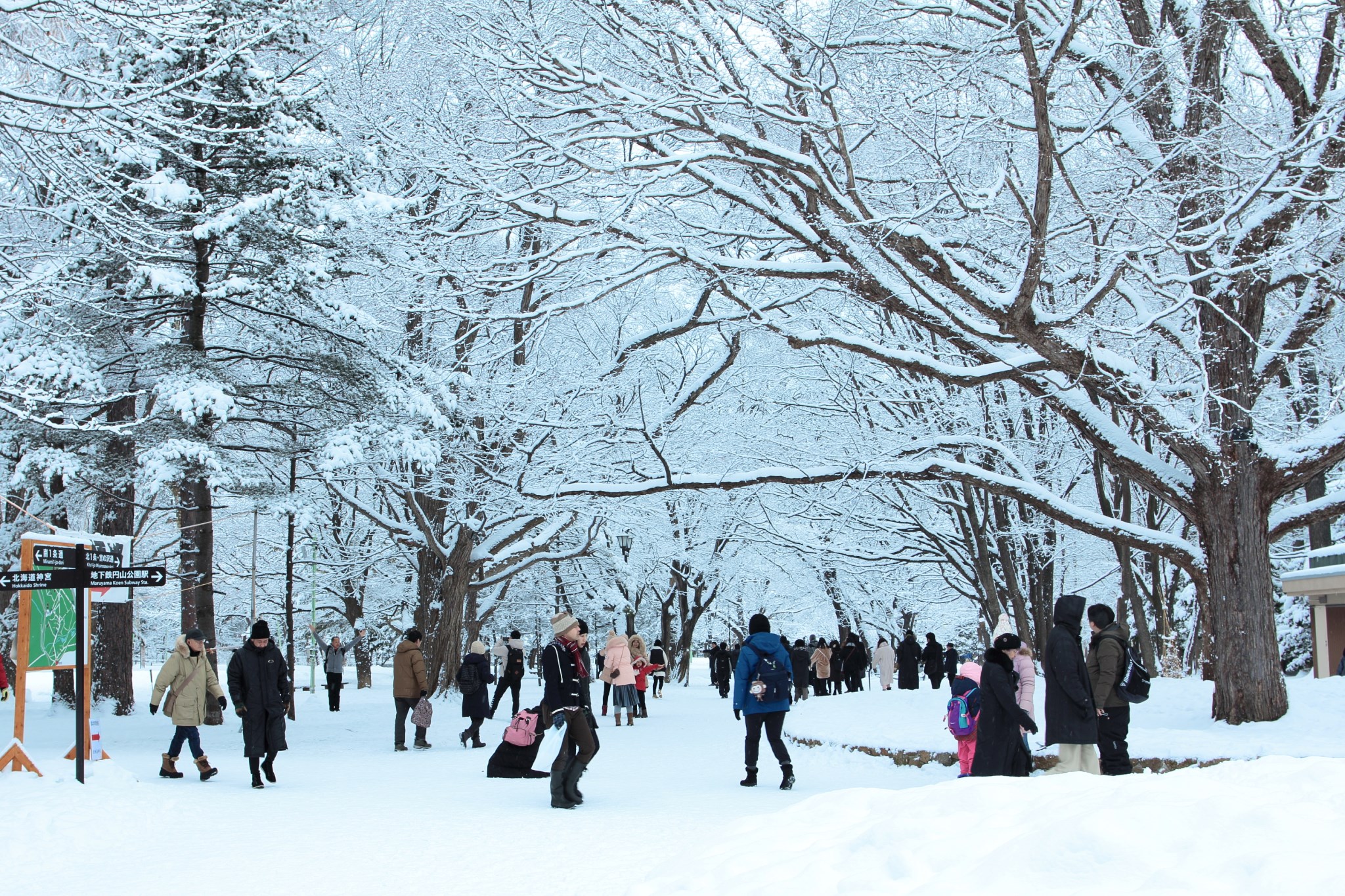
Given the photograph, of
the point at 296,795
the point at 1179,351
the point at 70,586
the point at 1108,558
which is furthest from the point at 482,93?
the point at 1108,558

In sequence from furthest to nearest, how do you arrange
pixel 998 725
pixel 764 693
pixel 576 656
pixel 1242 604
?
pixel 1242 604, pixel 764 693, pixel 576 656, pixel 998 725

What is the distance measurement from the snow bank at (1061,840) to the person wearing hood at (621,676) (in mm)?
10448

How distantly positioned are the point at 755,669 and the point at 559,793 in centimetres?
218

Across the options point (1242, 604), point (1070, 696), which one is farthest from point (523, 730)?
point (1242, 604)

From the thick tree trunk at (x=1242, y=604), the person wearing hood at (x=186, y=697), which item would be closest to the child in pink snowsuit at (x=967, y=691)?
the thick tree trunk at (x=1242, y=604)

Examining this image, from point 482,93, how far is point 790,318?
197 inches

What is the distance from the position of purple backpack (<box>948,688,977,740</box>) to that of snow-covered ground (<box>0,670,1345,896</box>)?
0.66 m

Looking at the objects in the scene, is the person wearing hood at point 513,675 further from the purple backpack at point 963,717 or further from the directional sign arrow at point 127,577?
the purple backpack at point 963,717

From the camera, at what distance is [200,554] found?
1767cm

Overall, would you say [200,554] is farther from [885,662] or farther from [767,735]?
[885,662]

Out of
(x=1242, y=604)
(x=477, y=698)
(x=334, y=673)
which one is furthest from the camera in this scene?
(x=334, y=673)

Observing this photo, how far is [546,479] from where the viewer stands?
20.5 metres

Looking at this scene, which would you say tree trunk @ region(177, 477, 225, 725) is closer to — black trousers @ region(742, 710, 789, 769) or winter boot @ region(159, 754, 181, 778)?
winter boot @ region(159, 754, 181, 778)

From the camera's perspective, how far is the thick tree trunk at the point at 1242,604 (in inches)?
450
